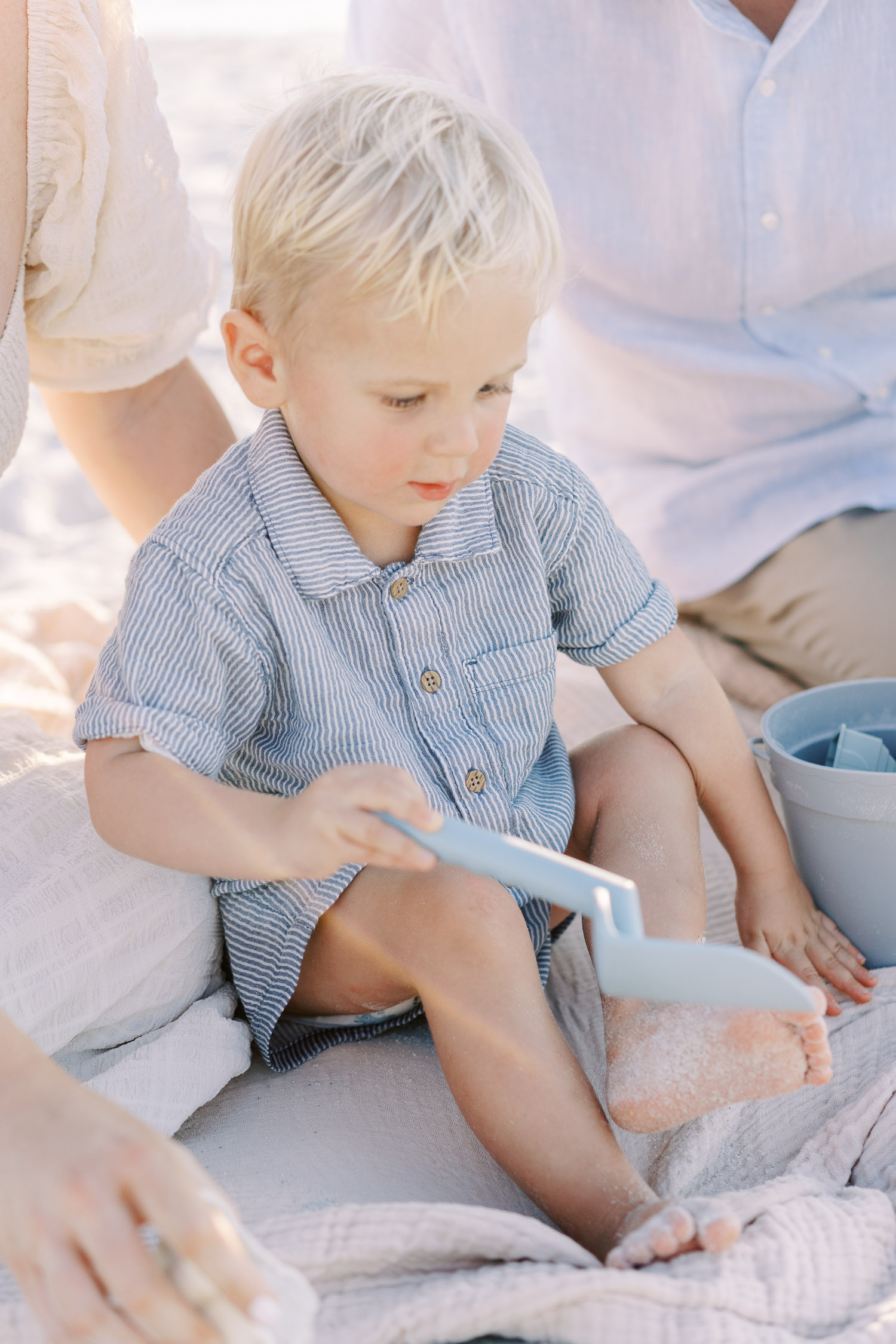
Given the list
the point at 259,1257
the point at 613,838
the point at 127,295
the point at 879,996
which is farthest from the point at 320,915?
the point at 127,295

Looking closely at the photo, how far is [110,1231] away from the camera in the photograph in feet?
1.95

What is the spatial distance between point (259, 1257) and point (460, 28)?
1.37 meters

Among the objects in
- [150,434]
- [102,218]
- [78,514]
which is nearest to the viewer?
[102,218]

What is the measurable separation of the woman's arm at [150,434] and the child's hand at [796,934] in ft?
2.43

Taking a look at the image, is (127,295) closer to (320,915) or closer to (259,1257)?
(320,915)

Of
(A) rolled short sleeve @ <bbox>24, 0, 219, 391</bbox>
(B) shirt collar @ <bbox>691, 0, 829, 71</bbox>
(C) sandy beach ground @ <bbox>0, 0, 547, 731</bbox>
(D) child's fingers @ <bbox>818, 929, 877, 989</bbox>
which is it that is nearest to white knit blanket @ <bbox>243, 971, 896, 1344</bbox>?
(D) child's fingers @ <bbox>818, 929, 877, 989</bbox>

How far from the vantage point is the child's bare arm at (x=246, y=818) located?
2.60ft

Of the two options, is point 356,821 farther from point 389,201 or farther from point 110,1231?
point 389,201

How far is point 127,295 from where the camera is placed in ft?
4.30

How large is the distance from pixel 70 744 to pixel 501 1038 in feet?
1.72

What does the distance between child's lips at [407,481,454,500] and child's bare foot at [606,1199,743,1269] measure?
0.52 metres

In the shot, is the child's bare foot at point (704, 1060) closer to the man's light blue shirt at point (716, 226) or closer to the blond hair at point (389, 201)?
the blond hair at point (389, 201)

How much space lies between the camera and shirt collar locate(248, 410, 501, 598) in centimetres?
103

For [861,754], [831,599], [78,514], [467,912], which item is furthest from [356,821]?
[78,514]
